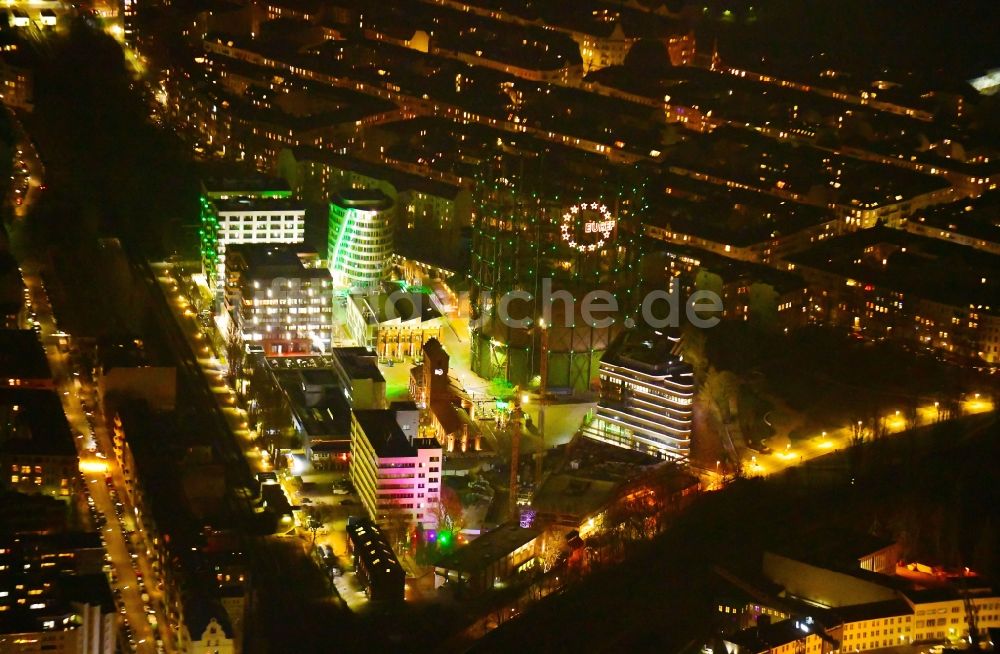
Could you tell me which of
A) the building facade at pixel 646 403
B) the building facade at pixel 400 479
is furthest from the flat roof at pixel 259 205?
the building facade at pixel 400 479

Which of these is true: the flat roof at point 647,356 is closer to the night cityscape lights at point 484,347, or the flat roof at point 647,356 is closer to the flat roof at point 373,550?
the night cityscape lights at point 484,347

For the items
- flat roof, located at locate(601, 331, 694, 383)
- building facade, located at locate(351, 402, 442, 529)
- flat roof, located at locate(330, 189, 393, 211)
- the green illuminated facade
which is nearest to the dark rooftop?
flat roof, located at locate(330, 189, 393, 211)

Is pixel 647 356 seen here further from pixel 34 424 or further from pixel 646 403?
pixel 34 424

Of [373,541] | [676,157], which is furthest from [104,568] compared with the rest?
[676,157]

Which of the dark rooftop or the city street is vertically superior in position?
the dark rooftop

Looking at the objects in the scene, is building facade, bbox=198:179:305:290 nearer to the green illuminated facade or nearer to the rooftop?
the green illuminated facade

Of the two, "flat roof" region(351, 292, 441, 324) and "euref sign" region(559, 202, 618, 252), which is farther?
"flat roof" region(351, 292, 441, 324)

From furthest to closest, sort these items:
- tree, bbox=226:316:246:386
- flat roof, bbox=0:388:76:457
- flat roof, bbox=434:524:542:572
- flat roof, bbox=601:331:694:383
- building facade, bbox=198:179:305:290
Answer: building facade, bbox=198:179:305:290 < tree, bbox=226:316:246:386 < flat roof, bbox=601:331:694:383 < flat roof, bbox=0:388:76:457 < flat roof, bbox=434:524:542:572

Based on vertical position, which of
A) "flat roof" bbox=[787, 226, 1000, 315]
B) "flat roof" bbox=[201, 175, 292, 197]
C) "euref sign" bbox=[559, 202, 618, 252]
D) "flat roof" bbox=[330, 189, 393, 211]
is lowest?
"flat roof" bbox=[787, 226, 1000, 315]
